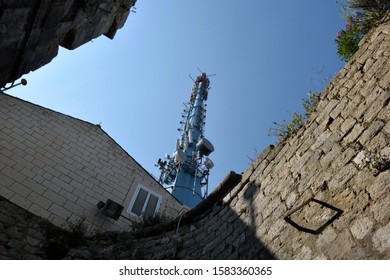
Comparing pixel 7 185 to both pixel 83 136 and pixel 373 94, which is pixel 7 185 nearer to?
pixel 83 136

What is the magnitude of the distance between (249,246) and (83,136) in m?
6.54

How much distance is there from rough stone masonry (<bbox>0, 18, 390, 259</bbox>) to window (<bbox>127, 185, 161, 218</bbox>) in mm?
2934

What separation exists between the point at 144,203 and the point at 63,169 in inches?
85.1

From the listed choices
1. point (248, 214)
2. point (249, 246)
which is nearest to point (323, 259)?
point (249, 246)

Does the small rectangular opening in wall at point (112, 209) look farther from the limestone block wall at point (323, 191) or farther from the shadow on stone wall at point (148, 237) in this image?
the limestone block wall at point (323, 191)

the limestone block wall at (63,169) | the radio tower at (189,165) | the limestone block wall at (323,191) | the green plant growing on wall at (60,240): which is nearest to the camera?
the limestone block wall at (323,191)

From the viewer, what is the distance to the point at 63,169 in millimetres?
7730

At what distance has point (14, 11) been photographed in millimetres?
4238

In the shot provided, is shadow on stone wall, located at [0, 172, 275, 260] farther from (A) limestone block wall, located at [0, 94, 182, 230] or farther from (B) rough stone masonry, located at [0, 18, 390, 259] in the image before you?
(A) limestone block wall, located at [0, 94, 182, 230]

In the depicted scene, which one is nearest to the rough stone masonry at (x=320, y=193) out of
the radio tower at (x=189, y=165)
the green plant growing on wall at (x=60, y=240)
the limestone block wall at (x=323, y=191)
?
the limestone block wall at (x=323, y=191)

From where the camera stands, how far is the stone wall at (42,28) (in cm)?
435

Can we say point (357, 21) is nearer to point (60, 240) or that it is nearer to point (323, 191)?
point (323, 191)

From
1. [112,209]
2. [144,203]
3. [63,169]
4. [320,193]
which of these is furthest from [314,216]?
[63,169]

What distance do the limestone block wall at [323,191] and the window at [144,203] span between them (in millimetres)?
3172
